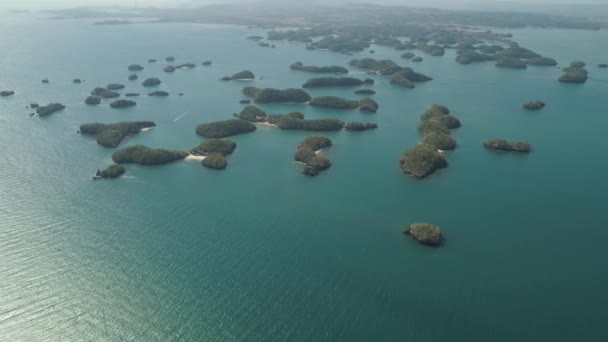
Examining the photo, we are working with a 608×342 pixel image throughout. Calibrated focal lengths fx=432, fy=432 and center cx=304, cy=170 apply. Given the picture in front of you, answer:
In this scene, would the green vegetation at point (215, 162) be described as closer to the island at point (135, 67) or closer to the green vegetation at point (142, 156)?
the green vegetation at point (142, 156)

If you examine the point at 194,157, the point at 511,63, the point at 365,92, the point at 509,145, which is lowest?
the point at 509,145

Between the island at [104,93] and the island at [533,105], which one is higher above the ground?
the island at [104,93]

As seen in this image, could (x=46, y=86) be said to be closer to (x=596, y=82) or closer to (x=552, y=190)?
(x=552, y=190)

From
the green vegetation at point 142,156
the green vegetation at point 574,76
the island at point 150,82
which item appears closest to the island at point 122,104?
the island at point 150,82

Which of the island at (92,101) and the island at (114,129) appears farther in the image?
the island at (92,101)

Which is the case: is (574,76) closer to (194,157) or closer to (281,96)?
(281,96)

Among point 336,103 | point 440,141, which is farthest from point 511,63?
point 440,141
